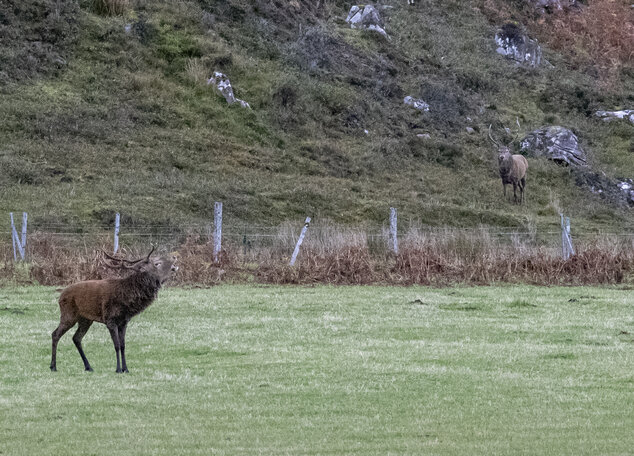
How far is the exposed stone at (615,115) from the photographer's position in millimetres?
57875

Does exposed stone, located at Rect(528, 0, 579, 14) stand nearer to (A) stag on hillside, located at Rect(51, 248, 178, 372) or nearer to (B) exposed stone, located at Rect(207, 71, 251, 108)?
(B) exposed stone, located at Rect(207, 71, 251, 108)

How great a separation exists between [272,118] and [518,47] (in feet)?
80.5

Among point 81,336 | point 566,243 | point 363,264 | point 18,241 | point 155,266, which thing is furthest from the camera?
point 566,243

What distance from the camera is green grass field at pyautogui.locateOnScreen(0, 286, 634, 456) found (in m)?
8.47

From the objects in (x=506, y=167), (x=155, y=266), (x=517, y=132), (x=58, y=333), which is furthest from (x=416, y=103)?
(x=58, y=333)

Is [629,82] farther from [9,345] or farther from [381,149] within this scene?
[9,345]

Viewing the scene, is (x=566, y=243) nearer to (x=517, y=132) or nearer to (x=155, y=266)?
(x=155, y=266)

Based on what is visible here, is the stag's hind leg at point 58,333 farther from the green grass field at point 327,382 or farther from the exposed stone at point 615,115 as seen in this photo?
the exposed stone at point 615,115

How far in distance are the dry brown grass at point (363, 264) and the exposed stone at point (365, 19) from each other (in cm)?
3690

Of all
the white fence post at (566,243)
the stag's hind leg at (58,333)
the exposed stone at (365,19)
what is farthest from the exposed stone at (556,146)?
the stag's hind leg at (58,333)

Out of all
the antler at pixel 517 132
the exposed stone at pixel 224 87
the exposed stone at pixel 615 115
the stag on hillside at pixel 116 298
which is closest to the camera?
the stag on hillside at pixel 116 298

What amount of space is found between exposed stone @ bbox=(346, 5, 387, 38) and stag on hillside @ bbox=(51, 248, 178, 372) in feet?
169

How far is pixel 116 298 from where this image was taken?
11648 mm

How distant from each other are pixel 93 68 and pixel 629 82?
36.6 m
